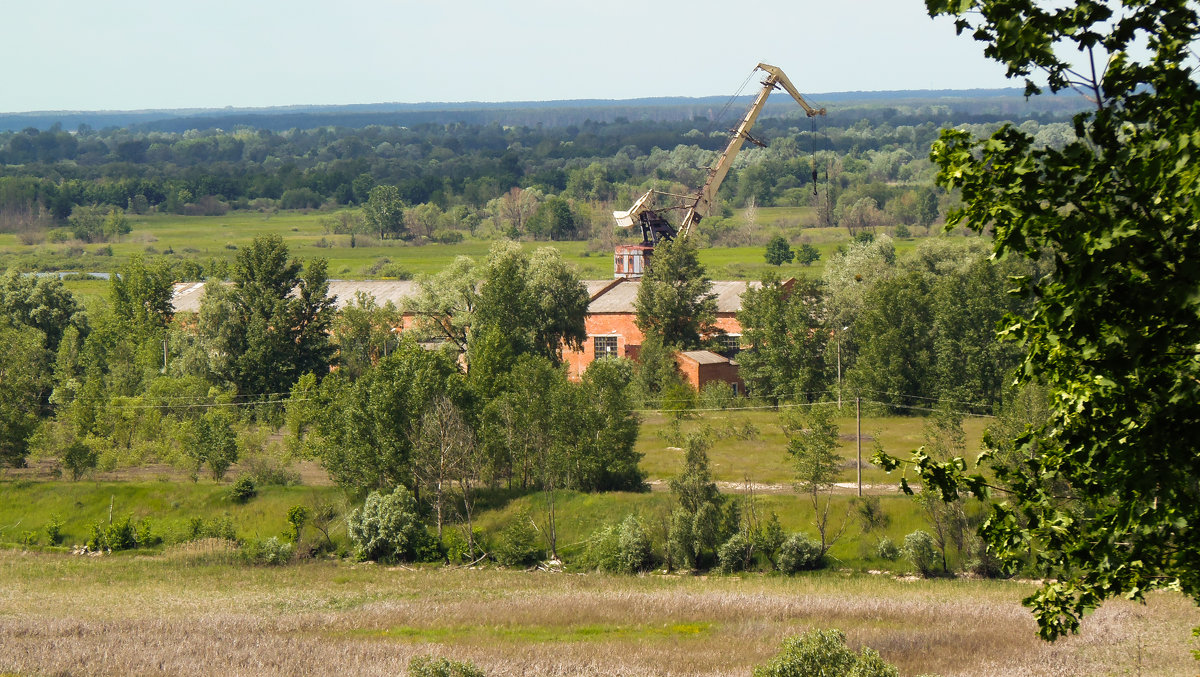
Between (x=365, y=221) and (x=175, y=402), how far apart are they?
104 meters

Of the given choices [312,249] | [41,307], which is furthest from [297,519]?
[312,249]

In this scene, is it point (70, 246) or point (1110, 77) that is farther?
point (70, 246)

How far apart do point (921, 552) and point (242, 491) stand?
2147 centimetres

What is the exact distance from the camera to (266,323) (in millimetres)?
54312

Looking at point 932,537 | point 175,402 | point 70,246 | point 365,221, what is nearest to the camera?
point 932,537

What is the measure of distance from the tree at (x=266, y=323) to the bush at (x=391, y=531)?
55.5 ft

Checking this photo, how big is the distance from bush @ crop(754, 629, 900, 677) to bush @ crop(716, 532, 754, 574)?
16752mm

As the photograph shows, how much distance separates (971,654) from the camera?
2480cm

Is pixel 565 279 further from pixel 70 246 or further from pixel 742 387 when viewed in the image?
pixel 70 246

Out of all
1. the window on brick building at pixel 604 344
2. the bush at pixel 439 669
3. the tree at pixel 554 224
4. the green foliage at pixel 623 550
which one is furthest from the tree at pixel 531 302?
the tree at pixel 554 224

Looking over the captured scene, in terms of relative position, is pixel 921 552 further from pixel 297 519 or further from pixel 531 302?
pixel 531 302

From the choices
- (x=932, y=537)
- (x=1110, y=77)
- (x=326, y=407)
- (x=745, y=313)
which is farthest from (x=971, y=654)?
(x=745, y=313)

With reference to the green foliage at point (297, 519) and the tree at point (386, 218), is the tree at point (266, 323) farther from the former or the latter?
the tree at point (386, 218)

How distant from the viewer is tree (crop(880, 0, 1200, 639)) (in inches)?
322
